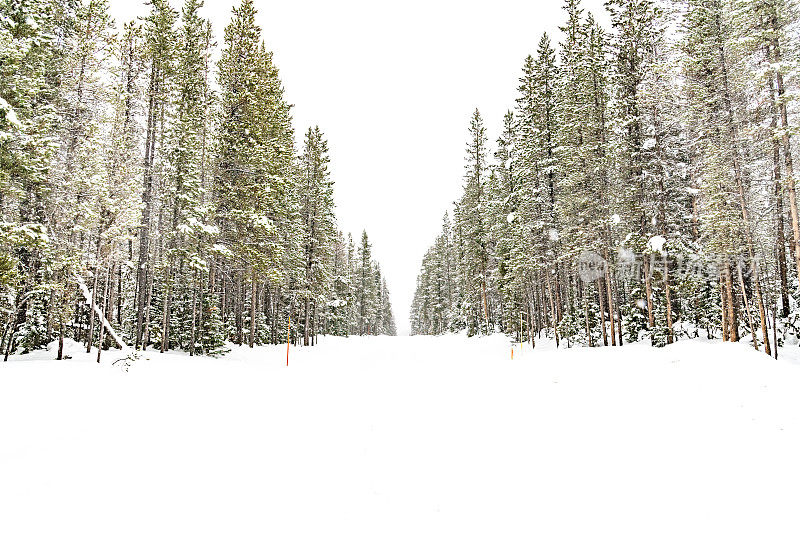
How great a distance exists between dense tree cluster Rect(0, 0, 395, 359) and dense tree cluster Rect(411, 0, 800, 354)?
15.0 meters

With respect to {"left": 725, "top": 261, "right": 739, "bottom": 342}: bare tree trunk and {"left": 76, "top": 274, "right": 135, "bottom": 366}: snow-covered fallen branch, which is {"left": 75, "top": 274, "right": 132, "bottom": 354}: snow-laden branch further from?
{"left": 725, "top": 261, "right": 739, "bottom": 342}: bare tree trunk

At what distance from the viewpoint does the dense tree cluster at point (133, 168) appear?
45.6 feet

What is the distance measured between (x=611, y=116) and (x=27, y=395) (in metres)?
24.6

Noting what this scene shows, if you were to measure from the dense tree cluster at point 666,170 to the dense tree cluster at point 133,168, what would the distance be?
49.1 feet

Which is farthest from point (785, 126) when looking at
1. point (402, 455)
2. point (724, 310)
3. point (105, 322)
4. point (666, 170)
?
point (105, 322)

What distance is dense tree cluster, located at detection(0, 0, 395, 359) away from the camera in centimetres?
1389

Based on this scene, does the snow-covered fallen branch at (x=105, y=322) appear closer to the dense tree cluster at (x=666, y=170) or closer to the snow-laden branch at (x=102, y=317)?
the snow-laden branch at (x=102, y=317)

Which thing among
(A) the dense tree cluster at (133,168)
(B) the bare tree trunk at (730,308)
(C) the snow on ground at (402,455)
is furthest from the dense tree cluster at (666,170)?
(A) the dense tree cluster at (133,168)

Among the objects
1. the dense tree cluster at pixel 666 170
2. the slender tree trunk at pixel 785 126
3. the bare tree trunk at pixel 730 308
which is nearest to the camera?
the slender tree trunk at pixel 785 126

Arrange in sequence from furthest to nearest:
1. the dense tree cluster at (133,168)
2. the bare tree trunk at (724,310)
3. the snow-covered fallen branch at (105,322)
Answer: the bare tree trunk at (724,310) < the dense tree cluster at (133,168) < the snow-covered fallen branch at (105,322)

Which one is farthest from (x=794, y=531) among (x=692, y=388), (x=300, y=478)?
(x=692, y=388)

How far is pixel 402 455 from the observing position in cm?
617

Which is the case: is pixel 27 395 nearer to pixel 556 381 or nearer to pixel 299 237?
pixel 556 381

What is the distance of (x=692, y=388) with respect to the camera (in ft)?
33.5
